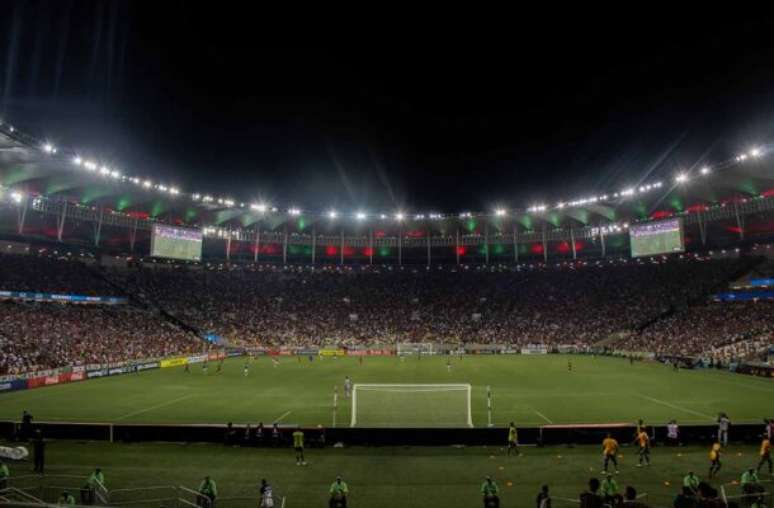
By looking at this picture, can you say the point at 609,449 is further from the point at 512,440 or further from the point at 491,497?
the point at 491,497

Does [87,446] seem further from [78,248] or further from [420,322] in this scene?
[420,322]

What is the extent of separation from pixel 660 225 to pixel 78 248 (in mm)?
68998

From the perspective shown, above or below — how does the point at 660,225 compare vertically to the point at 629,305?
above

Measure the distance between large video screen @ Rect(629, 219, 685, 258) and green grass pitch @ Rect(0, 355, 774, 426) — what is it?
1544 cm

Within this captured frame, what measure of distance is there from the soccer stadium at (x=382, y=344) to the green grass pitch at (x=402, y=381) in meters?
0.31

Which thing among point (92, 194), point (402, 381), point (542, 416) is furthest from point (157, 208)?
point (542, 416)

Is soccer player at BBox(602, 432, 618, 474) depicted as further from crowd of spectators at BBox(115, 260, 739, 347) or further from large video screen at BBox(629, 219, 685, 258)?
crowd of spectators at BBox(115, 260, 739, 347)

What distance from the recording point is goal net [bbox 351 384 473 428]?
72.3 ft

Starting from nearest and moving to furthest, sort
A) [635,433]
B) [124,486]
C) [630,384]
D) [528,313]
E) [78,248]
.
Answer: [124,486]
[635,433]
[630,384]
[78,248]
[528,313]

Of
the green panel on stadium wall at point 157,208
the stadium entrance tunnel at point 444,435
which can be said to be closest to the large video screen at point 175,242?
the green panel on stadium wall at point 157,208

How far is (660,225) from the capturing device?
55875 mm

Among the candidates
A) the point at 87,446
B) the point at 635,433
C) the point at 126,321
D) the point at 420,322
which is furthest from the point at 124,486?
the point at 420,322

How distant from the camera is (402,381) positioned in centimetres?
3641

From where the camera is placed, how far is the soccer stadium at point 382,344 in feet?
52.2
